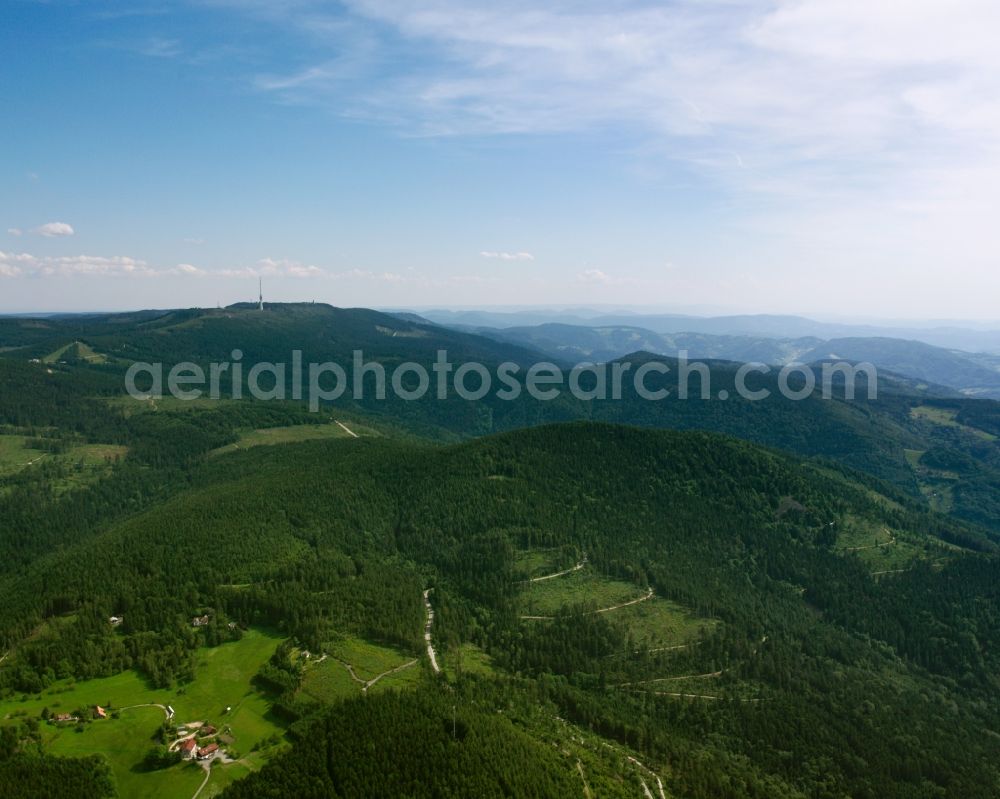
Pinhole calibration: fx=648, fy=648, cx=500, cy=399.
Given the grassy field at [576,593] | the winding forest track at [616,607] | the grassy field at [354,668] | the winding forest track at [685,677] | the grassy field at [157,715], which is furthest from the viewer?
the grassy field at [576,593]

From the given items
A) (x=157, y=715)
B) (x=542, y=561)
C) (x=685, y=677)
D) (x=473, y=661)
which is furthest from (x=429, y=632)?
(x=157, y=715)

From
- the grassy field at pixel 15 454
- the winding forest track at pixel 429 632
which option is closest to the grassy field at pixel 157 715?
the winding forest track at pixel 429 632

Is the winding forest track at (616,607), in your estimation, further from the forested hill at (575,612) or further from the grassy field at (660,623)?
the grassy field at (660,623)

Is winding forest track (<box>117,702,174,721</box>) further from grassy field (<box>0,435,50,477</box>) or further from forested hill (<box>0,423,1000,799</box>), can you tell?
grassy field (<box>0,435,50,477</box>)

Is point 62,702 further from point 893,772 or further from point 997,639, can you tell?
point 997,639

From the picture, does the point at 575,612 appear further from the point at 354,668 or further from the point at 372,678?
the point at 354,668
